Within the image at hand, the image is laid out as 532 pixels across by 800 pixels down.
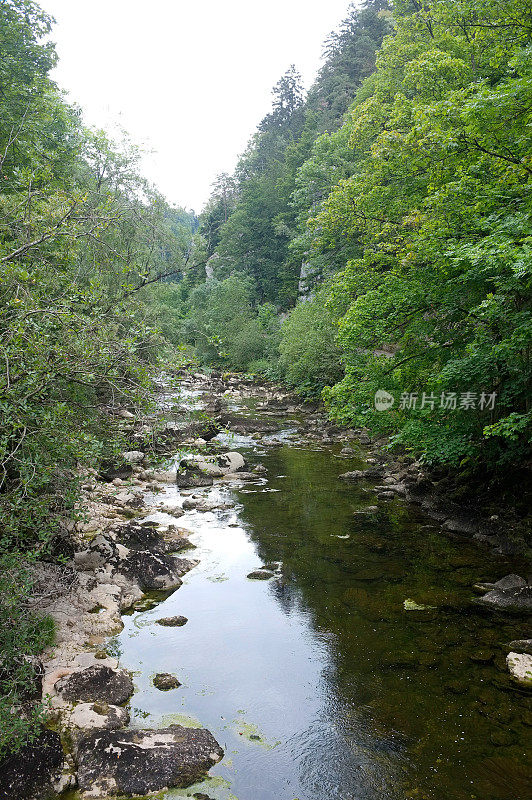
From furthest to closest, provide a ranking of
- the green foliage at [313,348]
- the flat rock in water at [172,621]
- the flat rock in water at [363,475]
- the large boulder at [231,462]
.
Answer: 1. the green foliage at [313,348]
2. the large boulder at [231,462]
3. the flat rock in water at [363,475]
4. the flat rock in water at [172,621]

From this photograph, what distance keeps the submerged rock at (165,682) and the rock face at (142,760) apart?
98 cm

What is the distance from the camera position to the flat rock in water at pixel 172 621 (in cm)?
783

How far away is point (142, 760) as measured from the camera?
192 inches

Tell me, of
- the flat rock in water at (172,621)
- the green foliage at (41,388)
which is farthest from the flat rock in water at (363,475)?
the green foliage at (41,388)

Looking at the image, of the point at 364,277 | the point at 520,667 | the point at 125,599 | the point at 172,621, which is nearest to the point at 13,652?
the point at 172,621

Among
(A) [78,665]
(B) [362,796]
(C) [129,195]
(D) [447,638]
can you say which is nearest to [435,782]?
(B) [362,796]

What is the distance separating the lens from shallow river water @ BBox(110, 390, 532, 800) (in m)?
4.95

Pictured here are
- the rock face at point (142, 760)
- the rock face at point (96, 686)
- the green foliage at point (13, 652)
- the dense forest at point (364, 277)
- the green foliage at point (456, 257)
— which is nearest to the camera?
the green foliage at point (13, 652)

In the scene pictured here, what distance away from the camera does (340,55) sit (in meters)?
55.0

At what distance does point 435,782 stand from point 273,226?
186ft

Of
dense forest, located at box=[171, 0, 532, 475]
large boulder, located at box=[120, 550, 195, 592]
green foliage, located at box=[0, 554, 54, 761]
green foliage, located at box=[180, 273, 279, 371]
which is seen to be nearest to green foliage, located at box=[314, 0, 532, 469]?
dense forest, located at box=[171, 0, 532, 475]

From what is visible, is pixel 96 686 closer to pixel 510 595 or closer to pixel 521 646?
pixel 521 646

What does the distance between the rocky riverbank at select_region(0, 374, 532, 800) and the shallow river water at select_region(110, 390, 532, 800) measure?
0.27 m

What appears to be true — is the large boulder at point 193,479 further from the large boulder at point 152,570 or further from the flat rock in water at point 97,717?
the flat rock in water at point 97,717
